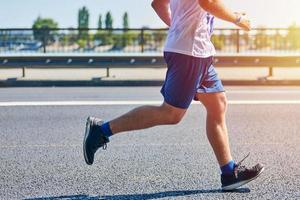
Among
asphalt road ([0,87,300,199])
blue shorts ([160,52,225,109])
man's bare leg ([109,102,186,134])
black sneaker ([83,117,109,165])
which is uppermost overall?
blue shorts ([160,52,225,109])

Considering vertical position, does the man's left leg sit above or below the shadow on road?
above

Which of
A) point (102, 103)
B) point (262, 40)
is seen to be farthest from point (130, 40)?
point (102, 103)

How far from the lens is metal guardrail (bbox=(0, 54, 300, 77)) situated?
13250 millimetres

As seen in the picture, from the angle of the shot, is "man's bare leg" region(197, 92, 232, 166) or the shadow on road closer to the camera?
the shadow on road

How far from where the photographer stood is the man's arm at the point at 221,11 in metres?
3.87

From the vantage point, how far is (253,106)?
29.2 feet

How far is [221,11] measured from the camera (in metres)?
3.91

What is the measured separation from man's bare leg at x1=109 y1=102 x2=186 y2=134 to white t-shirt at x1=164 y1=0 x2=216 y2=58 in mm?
433

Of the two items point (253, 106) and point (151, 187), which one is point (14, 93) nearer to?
point (253, 106)

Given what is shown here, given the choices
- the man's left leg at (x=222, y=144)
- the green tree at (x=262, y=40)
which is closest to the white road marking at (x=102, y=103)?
the man's left leg at (x=222, y=144)

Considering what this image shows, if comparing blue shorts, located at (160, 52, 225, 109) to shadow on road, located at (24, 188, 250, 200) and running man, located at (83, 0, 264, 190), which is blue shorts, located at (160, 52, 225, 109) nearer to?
running man, located at (83, 0, 264, 190)

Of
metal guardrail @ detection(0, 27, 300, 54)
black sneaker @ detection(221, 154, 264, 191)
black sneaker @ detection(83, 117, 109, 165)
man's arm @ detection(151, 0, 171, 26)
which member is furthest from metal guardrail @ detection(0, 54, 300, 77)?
black sneaker @ detection(221, 154, 264, 191)

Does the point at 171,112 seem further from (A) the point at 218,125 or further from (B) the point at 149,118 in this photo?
(A) the point at 218,125

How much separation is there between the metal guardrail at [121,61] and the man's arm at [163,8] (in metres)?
8.90
